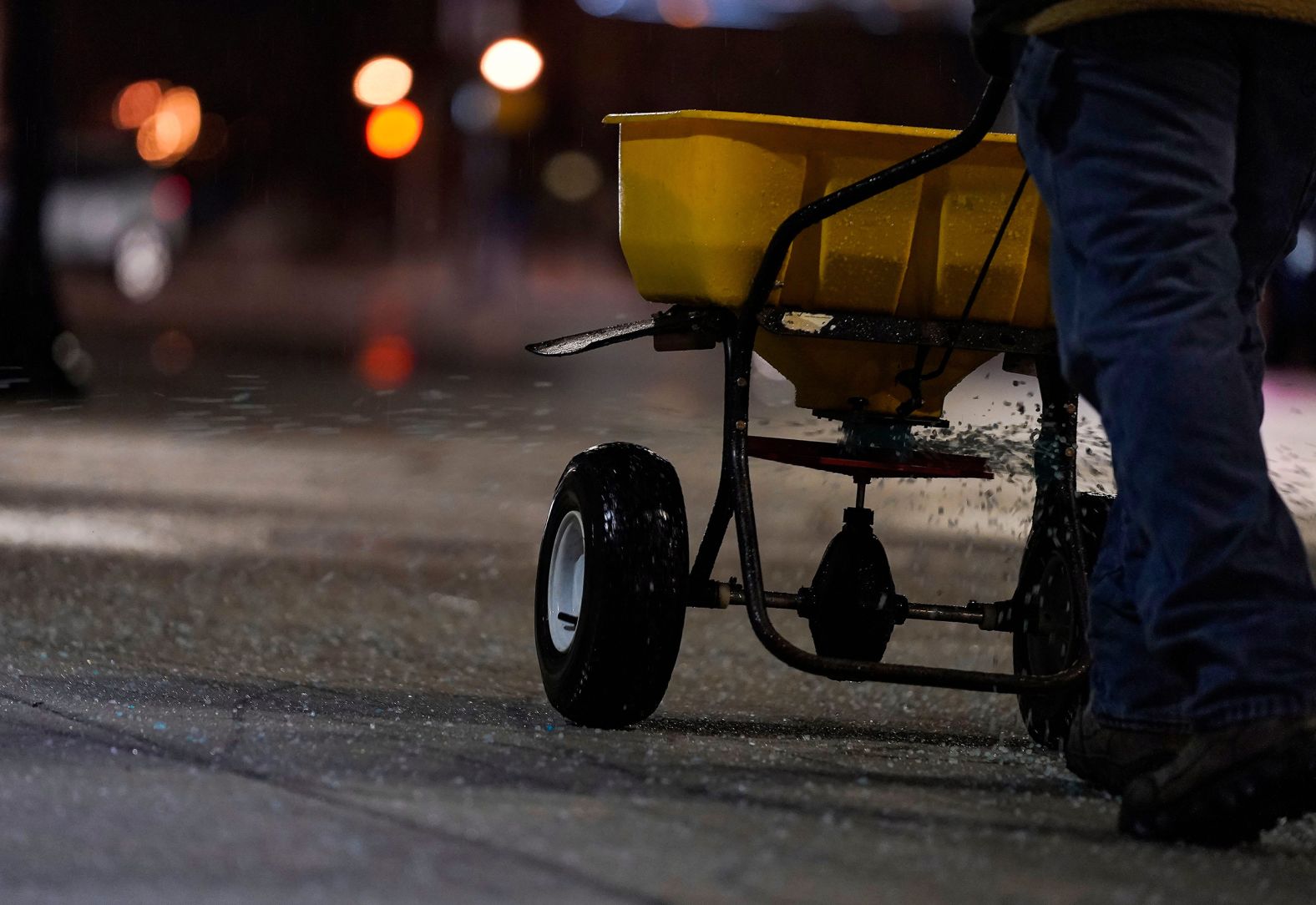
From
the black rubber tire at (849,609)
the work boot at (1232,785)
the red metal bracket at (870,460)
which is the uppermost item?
the red metal bracket at (870,460)

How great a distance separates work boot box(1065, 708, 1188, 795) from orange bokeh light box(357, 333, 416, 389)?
1150 centimetres

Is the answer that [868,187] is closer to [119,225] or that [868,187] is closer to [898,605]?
[898,605]

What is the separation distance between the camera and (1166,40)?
112 inches

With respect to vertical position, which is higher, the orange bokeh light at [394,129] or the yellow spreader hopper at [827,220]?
the yellow spreader hopper at [827,220]

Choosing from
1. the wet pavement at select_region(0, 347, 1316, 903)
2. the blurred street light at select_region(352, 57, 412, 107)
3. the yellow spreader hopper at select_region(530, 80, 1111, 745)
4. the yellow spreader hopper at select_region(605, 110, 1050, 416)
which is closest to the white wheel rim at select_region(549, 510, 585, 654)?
the yellow spreader hopper at select_region(530, 80, 1111, 745)

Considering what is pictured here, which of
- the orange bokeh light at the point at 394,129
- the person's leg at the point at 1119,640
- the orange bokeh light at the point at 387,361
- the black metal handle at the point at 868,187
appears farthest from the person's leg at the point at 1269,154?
the orange bokeh light at the point at 394,129

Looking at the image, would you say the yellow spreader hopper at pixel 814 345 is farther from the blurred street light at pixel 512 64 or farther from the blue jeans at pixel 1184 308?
the blurred street light at pixel 512 64

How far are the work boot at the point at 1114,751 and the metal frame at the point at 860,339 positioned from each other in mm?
337

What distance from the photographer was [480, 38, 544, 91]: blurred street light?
68.4ft

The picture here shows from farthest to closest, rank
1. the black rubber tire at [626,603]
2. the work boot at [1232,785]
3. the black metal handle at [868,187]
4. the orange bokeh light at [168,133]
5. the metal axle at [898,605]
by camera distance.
Result: the orange bokeh light at [168,133] < the metal axle at [898,605] < the black rubber tire at [626,603] < the black metal handle at [868,187] < the work boot at [1232,785]

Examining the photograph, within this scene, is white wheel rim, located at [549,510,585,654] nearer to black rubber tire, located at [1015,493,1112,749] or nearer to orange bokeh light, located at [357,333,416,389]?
black rubber tire, located at [1015,493,1112,749]

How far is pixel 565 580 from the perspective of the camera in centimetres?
412

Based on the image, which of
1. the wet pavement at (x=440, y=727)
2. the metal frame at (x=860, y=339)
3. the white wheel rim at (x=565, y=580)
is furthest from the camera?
the white wheel rim at (x=565, y=580)

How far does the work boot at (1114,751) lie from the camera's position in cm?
299
